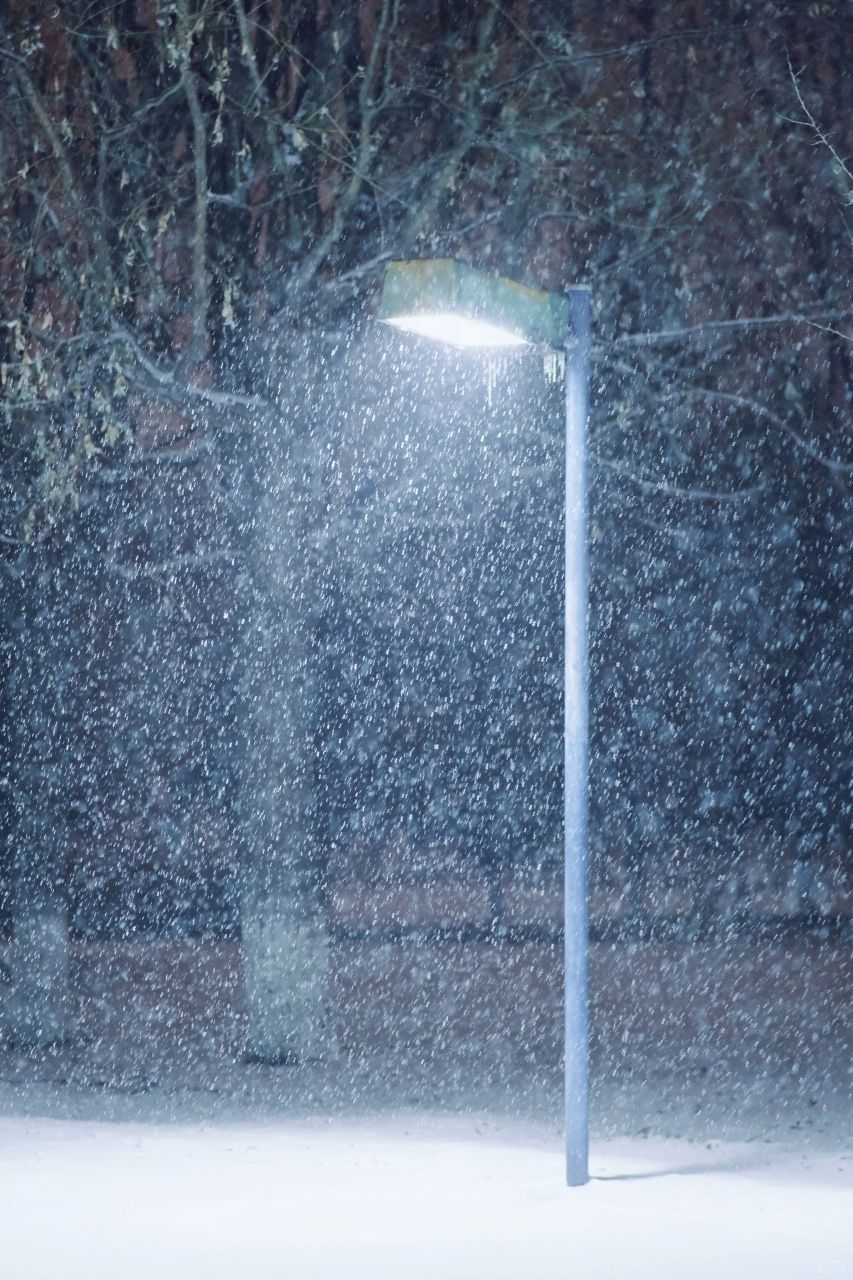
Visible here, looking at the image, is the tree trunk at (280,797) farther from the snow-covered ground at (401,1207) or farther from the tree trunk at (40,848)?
the snow-covered ground at (401,1207)

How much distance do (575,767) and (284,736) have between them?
453 centimetres

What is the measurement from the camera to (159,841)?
22.8m

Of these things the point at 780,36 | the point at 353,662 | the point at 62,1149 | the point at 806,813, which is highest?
the point at 780,36

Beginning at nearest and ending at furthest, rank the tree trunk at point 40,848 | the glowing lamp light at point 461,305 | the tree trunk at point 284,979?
the glowing lamp light at point 461,305, the tree trunk at point 284,979, the tree trunk at point 40,848

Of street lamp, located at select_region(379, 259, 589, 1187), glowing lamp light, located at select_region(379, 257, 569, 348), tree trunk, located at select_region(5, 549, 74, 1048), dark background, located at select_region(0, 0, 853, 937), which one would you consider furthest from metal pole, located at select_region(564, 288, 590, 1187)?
tree trunk, located at select_region(5, 549, 74, 1048)

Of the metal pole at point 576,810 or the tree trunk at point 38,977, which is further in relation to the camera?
the tree trunk at point 38,977

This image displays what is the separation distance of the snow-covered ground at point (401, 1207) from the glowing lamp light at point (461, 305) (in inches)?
134

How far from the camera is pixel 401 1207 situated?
6859 mm

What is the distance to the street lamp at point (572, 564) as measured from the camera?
6957 mm

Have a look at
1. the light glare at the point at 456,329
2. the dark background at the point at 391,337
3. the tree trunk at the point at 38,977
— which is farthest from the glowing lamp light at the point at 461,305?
the tree trunk at the point at 38,977

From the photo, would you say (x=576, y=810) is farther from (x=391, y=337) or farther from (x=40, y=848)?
(x=391, y=337)

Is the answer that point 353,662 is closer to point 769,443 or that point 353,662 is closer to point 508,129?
point 769,443

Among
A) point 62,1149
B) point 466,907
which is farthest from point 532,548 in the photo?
point 62,1149

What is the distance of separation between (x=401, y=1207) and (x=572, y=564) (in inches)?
106
